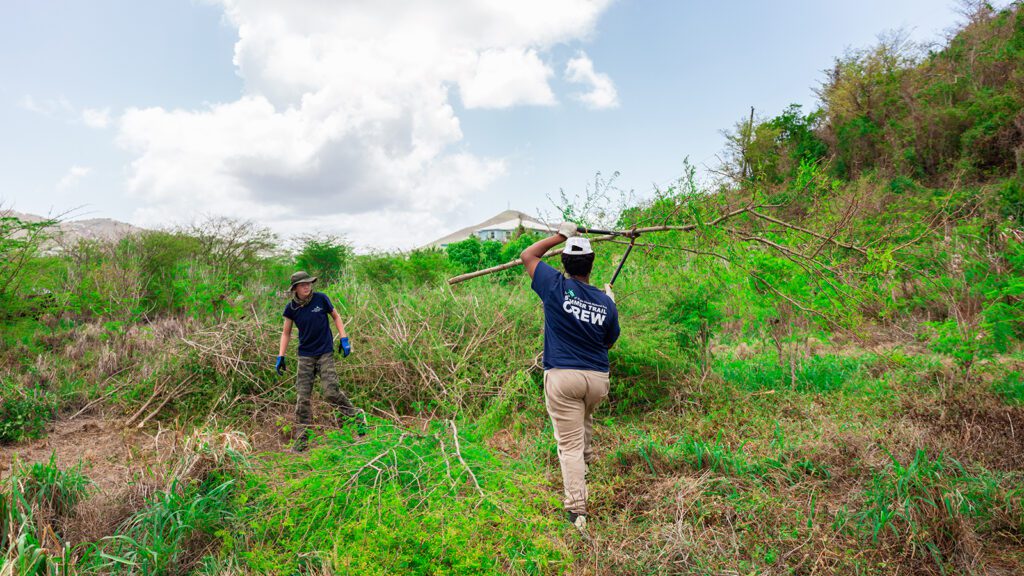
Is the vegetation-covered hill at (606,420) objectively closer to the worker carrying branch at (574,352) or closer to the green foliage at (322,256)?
the worker carrying branch at (574,352)

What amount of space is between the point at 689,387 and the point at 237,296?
7.95 meters

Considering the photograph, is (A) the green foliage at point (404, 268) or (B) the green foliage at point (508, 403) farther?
(A) the green foliage at point (404, 268)

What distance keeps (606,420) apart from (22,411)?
6.36 m

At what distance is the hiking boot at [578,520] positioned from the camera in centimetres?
323

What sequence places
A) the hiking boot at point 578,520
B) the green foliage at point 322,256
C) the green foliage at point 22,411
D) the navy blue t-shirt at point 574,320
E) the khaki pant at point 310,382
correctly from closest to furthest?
the hiking boot at point 578,520
the navy blue t-shirt at point 574,320
the khaki pant at point 310,382
the green foliage at point 22,411
the green foliage at point 322,256

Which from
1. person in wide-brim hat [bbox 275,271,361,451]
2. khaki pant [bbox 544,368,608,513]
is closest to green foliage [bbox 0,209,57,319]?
person in wide-brim hat [bbox 275,271,361,451]

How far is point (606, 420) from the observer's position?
5113 mm

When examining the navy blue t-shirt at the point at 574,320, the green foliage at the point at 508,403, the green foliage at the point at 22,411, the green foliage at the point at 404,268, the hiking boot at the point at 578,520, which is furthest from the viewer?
the green foliage at the point at 404,268

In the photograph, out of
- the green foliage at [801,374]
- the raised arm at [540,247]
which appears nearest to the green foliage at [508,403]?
the raised arm at [540,247]

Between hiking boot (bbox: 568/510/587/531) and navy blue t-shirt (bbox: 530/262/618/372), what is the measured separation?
0.92 metres

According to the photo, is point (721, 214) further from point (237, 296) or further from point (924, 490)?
point (237, 296)

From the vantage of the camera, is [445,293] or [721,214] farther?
[445,293]

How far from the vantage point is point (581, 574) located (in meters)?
2.79

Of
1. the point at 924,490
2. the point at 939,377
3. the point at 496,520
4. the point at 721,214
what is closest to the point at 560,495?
the point at 496,520
